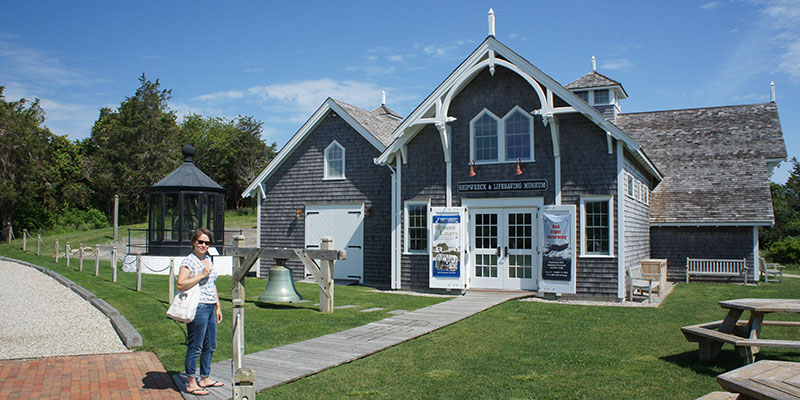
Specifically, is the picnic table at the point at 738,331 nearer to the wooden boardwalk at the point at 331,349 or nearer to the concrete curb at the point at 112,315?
the wooden boardwalk at the point at 331,349

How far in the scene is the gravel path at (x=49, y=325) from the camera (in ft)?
27.6

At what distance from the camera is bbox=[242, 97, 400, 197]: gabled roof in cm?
1845

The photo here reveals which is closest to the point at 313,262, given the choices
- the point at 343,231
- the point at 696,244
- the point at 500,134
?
the point at 500,134

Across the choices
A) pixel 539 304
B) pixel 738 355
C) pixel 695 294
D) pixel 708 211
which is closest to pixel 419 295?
pixel 539 304

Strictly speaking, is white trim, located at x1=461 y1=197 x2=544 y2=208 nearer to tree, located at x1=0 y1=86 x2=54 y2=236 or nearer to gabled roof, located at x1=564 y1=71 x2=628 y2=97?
gabled roof, located at x1=564 y1=71 x2=628 y2=97

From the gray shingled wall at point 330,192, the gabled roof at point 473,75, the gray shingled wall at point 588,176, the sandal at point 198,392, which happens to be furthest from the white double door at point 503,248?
the sandal at point 198,392

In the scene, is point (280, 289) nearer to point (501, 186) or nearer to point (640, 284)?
point (501, 186)

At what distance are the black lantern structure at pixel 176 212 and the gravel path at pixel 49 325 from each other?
459cm

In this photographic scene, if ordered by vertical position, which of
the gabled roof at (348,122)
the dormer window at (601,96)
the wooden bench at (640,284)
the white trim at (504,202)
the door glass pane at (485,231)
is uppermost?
the dormer window at (601,96)

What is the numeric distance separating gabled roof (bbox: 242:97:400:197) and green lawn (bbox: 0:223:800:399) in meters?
6.03

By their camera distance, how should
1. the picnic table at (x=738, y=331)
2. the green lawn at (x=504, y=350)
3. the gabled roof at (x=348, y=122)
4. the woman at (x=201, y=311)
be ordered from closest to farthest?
the woman at (x=201, y=311) → the green lawn at (x=504, y=350) → the picnic table at (x=738, y=331) → the gabled roof at (x=348, y=122)

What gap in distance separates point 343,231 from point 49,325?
9.61 meters

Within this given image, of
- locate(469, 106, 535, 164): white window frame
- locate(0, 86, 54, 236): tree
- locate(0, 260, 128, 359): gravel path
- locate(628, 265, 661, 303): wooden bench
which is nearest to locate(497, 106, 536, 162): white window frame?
locate(469, 106, 535, 164): white window frame

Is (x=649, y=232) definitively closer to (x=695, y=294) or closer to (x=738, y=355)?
(x=695, y=294)
